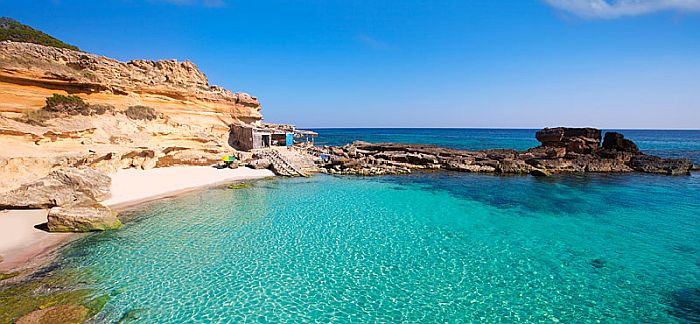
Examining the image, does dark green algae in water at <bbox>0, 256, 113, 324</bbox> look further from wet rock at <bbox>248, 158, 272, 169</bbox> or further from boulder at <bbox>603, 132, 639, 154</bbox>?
boulder at <bbox>603, 132, 639, 154</bbox>

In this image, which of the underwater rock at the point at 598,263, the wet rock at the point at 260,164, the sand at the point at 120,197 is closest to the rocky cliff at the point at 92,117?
the sand at the point at 120,197

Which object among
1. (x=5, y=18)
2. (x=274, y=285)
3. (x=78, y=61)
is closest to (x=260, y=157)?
(x=78, y=61)

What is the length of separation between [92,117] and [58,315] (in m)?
18.1

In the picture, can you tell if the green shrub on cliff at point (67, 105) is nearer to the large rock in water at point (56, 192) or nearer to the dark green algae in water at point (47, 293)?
the large rock in water at point (56, 192)

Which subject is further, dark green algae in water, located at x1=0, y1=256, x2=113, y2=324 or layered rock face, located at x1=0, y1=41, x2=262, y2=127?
layered rock face, located at x1=0, y1=41, x2=262, y2=127

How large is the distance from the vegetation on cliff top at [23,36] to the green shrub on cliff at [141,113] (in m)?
16.4

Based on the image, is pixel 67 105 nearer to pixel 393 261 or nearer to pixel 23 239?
pixel 23 239

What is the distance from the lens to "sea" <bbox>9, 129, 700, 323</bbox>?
6645mm

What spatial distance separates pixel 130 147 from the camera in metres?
19.2

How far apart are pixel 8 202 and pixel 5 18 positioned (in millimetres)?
50322

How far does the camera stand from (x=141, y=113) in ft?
71.3

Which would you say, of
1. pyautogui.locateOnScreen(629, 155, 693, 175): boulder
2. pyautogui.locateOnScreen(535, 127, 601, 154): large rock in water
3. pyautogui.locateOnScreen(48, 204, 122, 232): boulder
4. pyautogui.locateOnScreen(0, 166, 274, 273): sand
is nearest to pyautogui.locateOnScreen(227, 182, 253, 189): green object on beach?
pyautogui.locateOnScreen(0, 166, 274, 273): sand

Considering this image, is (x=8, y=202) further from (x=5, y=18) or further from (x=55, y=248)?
(x=5, y=18)

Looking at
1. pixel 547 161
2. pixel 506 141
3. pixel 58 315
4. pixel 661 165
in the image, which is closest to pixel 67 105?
pixel 58 315
